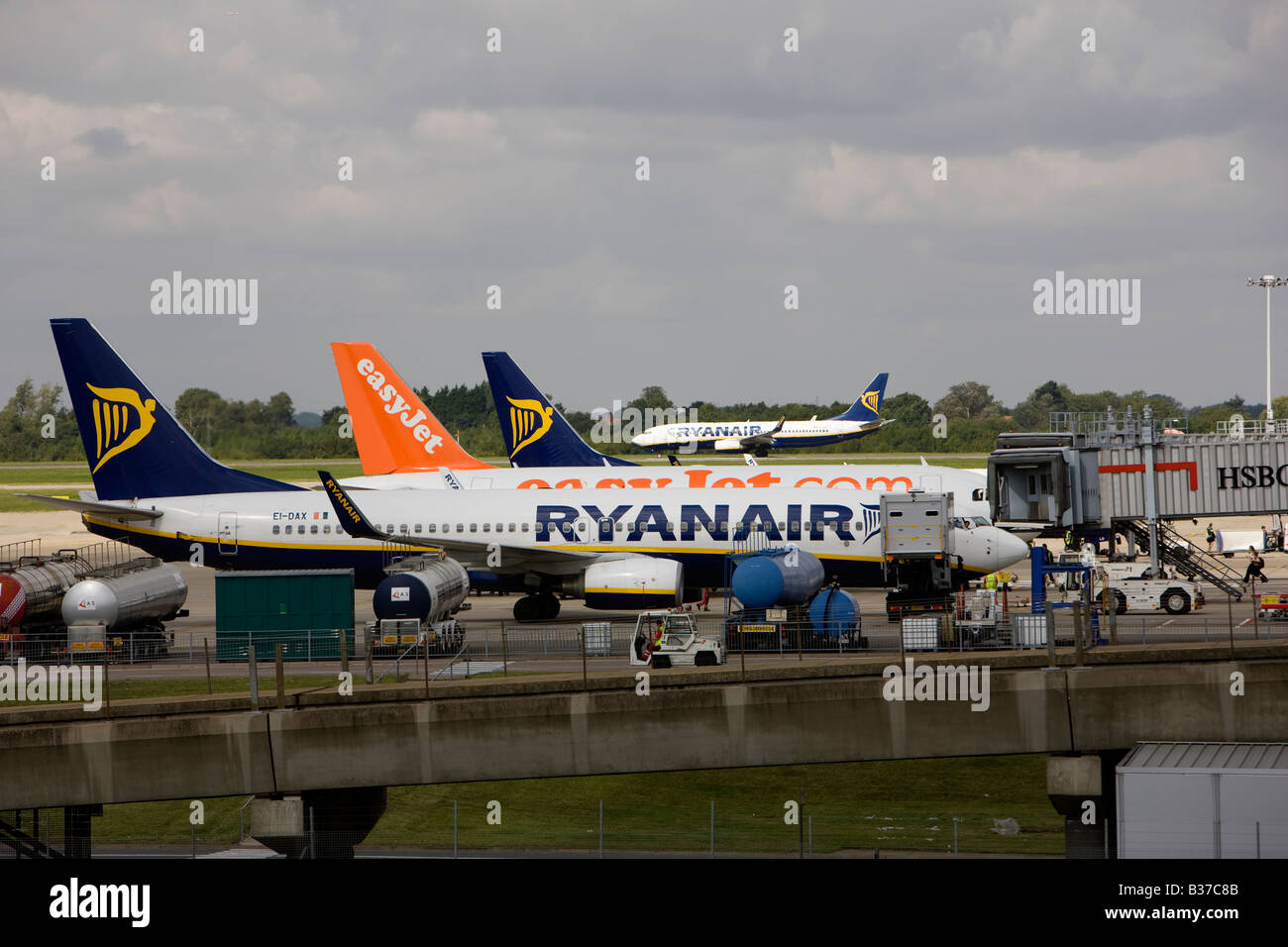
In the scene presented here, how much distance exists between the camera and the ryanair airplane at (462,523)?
172 ft

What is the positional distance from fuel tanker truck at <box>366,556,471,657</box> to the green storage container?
1.57 metres

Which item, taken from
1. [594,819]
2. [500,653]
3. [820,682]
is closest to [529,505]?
[500,653]

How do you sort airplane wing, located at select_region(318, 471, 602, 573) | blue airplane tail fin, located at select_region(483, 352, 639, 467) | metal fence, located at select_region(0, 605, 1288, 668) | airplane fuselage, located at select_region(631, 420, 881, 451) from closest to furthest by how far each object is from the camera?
metal fence, located at select_region(0, 605, 1288, 668), airplane wing, located at select_region(318, 471, 602, 573), blue airplane tail fin, located at select_region(483, 352, 639, 467), airplane fuselage, located at select_region(631, 420, 881, 451)

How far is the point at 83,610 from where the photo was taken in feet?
155

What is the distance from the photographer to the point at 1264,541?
8425 cm

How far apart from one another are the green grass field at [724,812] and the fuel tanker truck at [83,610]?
759 centimetres

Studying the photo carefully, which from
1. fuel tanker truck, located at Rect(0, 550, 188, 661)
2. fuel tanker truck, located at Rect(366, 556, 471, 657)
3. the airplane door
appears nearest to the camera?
fuel tanker truck, located at Rect(366, 556, 471, 657)

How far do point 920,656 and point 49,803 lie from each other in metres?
21.4

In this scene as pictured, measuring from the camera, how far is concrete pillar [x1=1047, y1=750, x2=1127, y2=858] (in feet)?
102

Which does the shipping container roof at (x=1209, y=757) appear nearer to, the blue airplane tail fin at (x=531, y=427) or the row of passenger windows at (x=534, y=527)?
the row of passenger windows at (x=534, y=527)

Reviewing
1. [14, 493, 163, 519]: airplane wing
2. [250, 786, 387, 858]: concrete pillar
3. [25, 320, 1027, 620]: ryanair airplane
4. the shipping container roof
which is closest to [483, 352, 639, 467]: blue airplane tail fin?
[25, 320, 1027, 620]: ryanair airplane

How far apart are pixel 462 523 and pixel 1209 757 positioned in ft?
113

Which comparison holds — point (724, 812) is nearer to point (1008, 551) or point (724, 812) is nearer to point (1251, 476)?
point (1008, 551)

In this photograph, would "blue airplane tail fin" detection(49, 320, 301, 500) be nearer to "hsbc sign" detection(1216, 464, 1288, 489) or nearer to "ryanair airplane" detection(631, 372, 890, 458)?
"hsbc sign" detection(1216, 464, 1288, 489)
